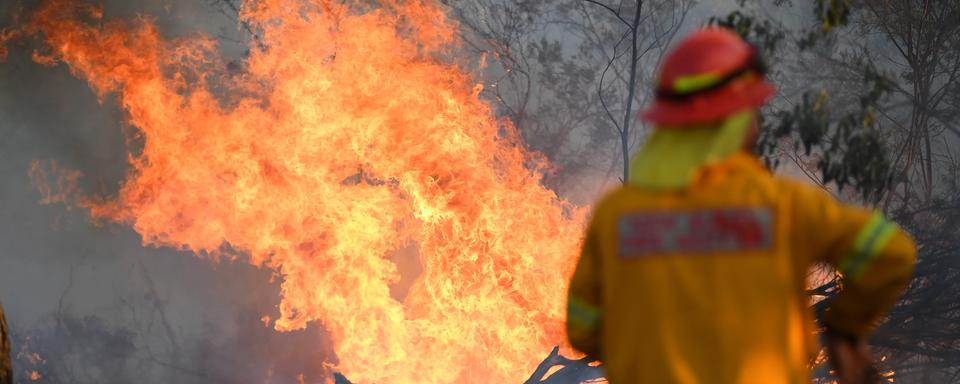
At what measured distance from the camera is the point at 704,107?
229 centimetres

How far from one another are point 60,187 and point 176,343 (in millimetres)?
2366

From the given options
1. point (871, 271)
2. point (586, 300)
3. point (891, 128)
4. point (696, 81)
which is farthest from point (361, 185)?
point (871, 271)

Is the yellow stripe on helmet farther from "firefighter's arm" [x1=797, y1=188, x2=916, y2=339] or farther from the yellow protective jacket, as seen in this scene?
"firefighter's arm" [x1=797, y1=188, x2=916, y2=339]

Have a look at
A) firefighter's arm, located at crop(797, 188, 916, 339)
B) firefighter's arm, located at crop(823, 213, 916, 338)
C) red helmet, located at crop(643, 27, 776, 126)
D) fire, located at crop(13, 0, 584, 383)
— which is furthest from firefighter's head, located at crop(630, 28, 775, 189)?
fire, located at crop(13, 0, 584, 383)

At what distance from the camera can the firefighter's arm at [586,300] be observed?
2.44 meters

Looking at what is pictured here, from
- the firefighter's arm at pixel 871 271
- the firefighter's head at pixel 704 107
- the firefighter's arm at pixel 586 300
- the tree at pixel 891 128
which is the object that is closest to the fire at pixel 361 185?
the tree at pixel 891 128

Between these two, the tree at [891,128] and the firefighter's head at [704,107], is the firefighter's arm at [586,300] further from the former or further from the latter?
the tree at [891,128]

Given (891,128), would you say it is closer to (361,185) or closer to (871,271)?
(361,185)

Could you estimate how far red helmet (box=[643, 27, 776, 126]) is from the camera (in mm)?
2281

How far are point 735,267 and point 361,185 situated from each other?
30.1ft

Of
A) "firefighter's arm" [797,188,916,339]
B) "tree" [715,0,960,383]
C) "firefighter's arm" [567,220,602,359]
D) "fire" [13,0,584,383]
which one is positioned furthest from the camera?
"fire" [13,0,584,383]

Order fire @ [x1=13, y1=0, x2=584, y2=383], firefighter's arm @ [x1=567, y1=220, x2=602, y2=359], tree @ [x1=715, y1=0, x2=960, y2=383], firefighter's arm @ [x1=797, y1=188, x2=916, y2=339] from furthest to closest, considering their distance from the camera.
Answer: fire @ [x1=13, y1=0, x2=584, y2=383] < tree @ [x1=715, y1=0, x2=960, y2=383] < firefighter's arm @ [x1=567, y1=220, x2=602, y2=359] < firefighter's arm @ [x1=797, y1=188, x2=916, y2=339]

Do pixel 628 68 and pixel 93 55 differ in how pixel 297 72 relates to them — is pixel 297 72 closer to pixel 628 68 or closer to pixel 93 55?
pixel 93 55

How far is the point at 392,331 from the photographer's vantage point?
11078 mm
